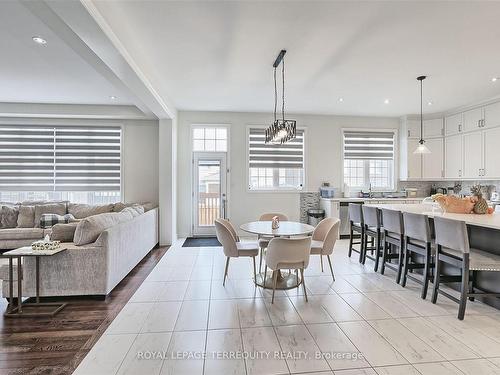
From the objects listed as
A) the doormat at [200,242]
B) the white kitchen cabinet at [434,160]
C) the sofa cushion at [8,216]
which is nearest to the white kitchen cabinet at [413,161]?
the white kitchen cabinet at [434,160]

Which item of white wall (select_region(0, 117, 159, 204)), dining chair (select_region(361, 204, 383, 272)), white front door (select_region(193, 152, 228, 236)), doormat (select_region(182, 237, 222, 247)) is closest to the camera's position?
dining chair (select_region(361, 204, 383, 272))

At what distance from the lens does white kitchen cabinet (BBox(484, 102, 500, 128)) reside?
5219 millimetres

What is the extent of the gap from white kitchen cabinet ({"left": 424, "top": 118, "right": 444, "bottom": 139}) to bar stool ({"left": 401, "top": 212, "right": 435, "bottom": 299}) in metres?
4.02

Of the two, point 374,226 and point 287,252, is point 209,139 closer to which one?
point 374,226

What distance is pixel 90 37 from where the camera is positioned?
2.53 metres

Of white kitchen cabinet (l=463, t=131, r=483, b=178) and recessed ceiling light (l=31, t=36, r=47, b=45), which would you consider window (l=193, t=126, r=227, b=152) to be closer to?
recessed ceiling light (l=31, t=36, r=47, b=45)

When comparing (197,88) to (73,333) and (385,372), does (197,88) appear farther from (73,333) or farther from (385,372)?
(385,372)

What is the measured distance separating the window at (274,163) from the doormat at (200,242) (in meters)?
1.49

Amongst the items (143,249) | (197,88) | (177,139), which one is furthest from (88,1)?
(177,139)

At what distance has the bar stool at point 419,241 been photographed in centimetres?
316

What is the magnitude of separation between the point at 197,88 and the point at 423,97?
424cm

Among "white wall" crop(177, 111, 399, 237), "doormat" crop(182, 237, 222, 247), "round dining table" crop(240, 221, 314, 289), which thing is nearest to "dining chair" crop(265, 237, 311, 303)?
"round dining table" crop(240, 221, 314, 289)

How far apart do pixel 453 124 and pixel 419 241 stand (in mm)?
4118

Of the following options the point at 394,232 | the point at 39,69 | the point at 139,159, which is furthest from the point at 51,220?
the point at 394,232
